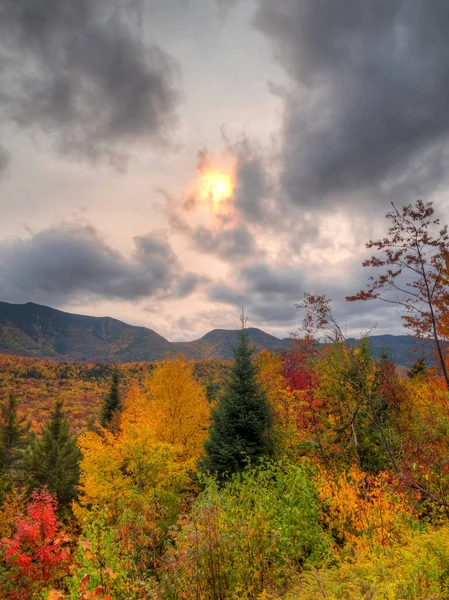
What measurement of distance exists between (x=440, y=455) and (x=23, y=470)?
112 ft

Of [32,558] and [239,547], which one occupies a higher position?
[239,547]

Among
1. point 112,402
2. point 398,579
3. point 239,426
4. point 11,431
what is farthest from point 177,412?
point 11,431

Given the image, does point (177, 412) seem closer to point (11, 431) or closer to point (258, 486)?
point (258, 486)

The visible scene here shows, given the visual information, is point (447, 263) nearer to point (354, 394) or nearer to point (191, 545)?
point (191, 545)

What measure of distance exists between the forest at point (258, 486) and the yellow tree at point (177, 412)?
0.33 ft

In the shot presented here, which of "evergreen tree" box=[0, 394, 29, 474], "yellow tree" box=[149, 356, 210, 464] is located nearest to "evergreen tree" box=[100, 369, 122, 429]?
"evergreen tree" box=[0, 394, 29, 474]

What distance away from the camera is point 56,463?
2711cm

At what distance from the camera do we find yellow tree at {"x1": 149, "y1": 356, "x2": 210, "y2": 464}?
21.6m

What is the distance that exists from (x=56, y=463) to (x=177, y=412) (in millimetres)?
13944

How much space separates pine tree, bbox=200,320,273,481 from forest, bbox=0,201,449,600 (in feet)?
0.28

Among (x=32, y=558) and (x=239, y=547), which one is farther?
(x=32, y=558)

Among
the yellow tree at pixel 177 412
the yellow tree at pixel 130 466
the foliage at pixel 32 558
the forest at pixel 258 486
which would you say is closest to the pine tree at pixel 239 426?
the forest at pixel 258 486

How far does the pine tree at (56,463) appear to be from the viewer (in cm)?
2631

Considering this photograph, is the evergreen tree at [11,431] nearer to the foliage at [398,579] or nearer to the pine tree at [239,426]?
the pine tree at [239,426]
